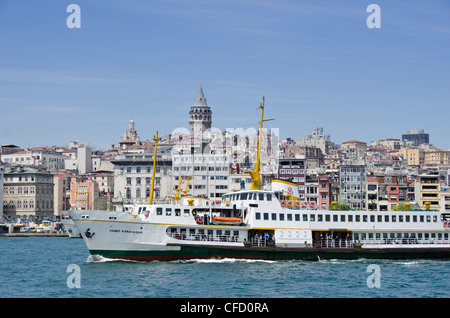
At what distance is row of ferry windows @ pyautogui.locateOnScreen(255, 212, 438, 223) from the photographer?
4106cm

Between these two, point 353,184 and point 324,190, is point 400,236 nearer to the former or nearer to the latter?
point 324,190

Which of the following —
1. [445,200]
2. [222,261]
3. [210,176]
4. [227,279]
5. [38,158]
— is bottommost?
[227,279]

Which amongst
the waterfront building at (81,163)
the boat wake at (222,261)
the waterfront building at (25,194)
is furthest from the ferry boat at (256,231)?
the waterfront building at (81,163)

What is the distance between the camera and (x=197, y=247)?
128ft

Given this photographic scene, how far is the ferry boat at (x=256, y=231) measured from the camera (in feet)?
125

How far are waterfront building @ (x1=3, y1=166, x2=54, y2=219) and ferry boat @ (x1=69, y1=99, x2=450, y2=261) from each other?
A: 3127 inches

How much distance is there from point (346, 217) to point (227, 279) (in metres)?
13.4

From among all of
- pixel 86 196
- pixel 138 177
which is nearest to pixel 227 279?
pixel 138 177

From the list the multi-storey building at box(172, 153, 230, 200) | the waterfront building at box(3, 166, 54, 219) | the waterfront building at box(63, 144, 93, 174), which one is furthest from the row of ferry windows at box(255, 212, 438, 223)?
the waterfront building at box(63, 144, 93, 174)

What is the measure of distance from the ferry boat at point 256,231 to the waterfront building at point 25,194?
79.4 m

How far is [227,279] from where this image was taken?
32.1m
